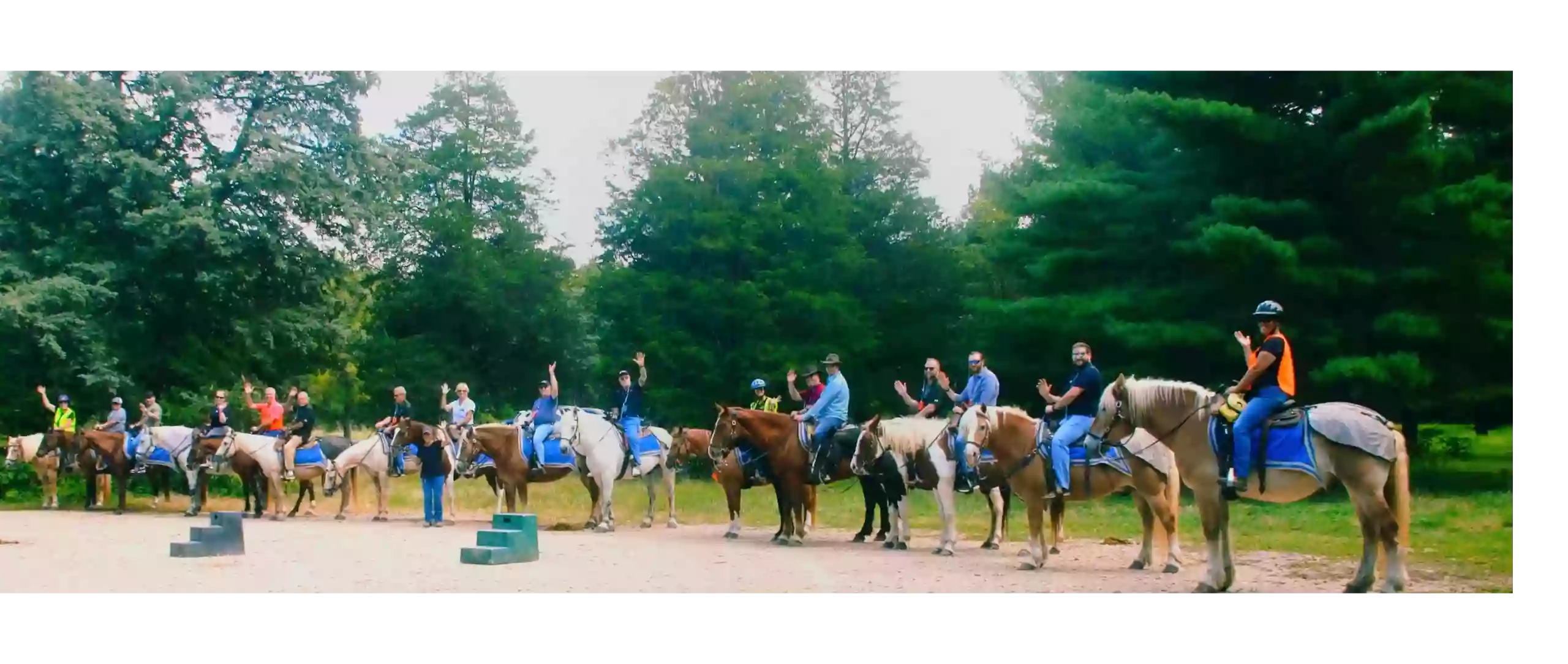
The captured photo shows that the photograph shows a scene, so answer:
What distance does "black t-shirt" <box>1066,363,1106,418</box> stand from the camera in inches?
308

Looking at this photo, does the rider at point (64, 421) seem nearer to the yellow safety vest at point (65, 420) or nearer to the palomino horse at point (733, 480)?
the yellow safety vest at point (65, 420)

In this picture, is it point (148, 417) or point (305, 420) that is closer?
point (305, 420)

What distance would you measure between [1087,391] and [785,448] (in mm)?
2603

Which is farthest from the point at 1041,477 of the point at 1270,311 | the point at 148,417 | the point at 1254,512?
the point at 148,417

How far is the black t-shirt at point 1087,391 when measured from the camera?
308 inches

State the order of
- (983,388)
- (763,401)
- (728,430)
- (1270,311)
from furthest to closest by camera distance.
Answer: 1. (763,401)
2. (728,430)
3. (983,388)
4. (1270,311)

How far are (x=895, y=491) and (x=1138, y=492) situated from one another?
1.84 meters

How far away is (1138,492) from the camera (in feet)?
27.0

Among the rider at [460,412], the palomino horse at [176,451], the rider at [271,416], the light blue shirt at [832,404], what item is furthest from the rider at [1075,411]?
the palomino horse at [176,451]

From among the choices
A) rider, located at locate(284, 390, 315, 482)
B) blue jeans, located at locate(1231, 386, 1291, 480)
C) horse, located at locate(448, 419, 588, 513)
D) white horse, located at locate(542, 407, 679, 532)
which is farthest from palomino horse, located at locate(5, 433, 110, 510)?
blue jeans, located at locate(1231, 386, 1291, 480)

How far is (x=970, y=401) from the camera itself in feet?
29.0

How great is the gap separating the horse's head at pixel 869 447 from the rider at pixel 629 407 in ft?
7.51

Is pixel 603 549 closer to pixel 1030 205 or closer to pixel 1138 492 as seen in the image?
pixel 1138 492

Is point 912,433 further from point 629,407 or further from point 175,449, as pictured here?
point 175,449
